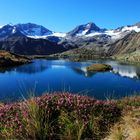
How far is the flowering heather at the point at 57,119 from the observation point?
908 centimetres

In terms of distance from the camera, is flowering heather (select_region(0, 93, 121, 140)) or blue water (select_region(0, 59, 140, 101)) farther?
blue water (select_region(0, 59, 140, 101))

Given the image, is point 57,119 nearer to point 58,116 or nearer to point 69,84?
point 58,116

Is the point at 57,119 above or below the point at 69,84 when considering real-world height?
above

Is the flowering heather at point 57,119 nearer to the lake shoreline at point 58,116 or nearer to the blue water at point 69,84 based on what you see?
the lake shoreline at point 58,116

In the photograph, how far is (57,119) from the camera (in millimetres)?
9891

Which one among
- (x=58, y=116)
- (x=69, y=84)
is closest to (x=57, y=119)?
(x=58, y=116)

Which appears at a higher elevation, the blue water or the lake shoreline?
the lake shoreline

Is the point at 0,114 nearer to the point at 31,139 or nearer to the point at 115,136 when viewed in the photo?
the point at 31,139

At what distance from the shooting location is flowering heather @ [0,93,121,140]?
9.08m

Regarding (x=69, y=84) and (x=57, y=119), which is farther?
(x=69, y=84)

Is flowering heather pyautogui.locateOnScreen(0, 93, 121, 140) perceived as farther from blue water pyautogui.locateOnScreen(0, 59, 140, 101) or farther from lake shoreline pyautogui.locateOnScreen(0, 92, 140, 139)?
blue water pyautogui.locateOnScreen(0, 59, 140, 101)

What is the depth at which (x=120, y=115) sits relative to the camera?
11.3m

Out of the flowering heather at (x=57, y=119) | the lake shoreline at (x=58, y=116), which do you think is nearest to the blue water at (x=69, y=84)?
the lake shoreline at (x=58, y=116)

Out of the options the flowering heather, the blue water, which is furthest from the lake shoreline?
the blue water
